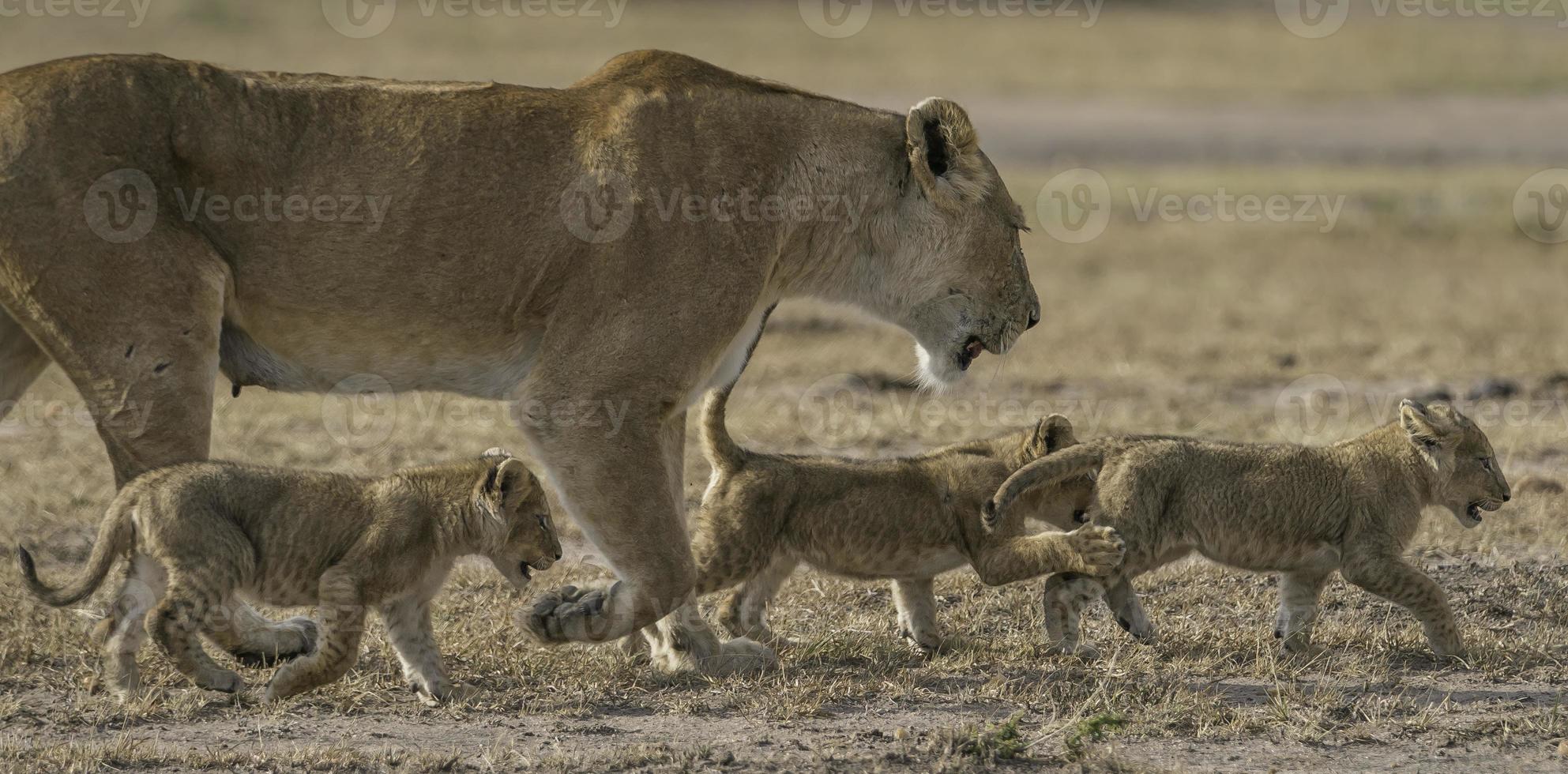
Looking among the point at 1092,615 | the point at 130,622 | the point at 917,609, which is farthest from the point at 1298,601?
the point at 130,622

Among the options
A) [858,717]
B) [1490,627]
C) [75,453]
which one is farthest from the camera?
[75,453]

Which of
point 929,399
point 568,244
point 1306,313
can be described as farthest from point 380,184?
point 1306,313

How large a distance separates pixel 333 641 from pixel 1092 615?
2.71 metres

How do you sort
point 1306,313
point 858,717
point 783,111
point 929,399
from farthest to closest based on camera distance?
point 1306,313, point 929,399, point 783,111, point 858,717

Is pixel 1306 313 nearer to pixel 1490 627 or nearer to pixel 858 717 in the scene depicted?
pixel 1490 627

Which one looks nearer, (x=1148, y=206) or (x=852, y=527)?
(x=852, y=527)

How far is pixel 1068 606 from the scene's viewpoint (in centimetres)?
605

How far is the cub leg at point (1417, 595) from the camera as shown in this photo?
19.9 feet

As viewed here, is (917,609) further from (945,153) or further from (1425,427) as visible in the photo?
(1425,427)

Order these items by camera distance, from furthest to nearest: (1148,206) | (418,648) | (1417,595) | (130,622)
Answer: (1148,206) < (1417,595) < (418,648) < (130,622)

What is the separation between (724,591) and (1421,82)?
36.0 metres

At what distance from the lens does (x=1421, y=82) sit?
39.4 m

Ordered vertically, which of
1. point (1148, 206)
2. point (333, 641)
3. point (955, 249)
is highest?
point (1148, 206)

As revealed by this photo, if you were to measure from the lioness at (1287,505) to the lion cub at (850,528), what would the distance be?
162 mm
